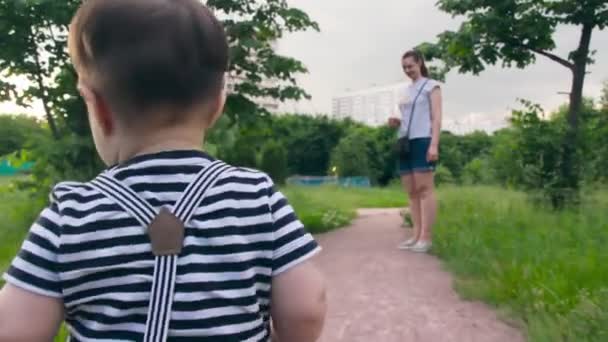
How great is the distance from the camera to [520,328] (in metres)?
2.83

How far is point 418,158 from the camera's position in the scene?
479 cm

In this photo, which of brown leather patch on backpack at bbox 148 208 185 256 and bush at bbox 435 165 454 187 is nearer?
brown leather patch on backpack at bbox 148 208 185 256

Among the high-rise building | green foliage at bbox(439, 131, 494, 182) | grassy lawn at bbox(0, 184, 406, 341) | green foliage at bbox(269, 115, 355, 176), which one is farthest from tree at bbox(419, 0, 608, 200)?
the high-rise building

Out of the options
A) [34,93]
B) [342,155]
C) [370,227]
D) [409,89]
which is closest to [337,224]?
[370,227]

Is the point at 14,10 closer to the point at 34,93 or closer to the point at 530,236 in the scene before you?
the point at 34,93

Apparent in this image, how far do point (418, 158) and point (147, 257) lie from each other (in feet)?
13.2

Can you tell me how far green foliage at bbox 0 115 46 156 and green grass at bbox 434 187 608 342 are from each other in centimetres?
352

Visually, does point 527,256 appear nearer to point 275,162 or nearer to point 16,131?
point 16,131

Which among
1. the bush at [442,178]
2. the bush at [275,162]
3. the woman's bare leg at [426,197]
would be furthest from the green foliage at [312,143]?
the woman's bare leg at [426,197]

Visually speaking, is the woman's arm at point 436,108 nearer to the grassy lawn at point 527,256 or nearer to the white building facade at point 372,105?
the grassy lawn at point 527,256

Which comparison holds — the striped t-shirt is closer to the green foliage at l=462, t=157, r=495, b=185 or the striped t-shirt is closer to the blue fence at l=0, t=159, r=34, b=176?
the blue fence at l=0, t=159, r=34, b=176

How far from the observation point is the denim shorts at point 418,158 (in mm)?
4746

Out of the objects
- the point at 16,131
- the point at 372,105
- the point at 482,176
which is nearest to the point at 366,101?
the point at 372,105

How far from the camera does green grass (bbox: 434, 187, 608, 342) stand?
2.51 m
